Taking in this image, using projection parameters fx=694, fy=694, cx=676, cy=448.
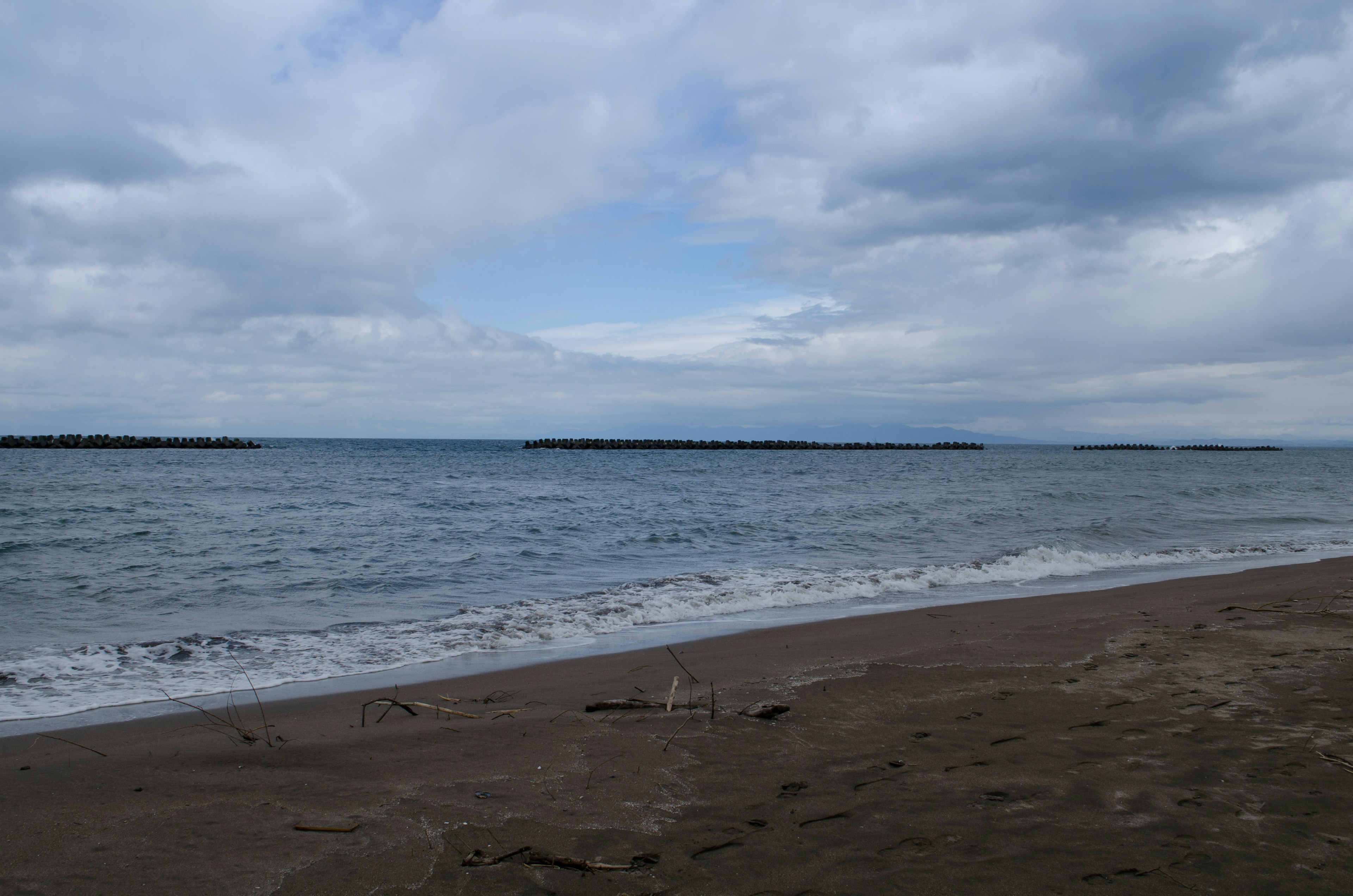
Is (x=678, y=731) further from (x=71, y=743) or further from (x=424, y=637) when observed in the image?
(x=424, y=637)

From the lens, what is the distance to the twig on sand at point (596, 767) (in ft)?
11.7

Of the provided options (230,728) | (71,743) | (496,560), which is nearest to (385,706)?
(230,728)

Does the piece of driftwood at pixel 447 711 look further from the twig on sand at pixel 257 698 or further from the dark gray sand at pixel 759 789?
the twig on sand at pixel 257 698

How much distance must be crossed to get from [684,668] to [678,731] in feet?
5.51

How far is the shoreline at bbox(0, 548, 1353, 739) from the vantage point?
17.4 ft

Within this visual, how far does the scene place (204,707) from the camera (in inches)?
211

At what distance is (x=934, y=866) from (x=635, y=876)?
1.18 meters

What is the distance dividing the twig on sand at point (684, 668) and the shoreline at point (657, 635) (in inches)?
29.3

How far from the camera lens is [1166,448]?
14562 cm

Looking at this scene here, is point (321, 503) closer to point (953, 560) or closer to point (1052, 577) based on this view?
point (953, 560)

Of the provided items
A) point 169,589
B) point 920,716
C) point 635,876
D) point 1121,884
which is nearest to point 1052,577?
point 920,716

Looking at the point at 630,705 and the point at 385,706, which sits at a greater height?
the point at 630,705

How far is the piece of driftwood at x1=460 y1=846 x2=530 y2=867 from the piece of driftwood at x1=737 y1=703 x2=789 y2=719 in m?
2.04

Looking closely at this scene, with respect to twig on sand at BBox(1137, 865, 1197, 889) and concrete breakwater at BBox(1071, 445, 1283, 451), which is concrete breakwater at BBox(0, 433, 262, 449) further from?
concrete breakwater at BBox(1071, 445, 1283, 451)
